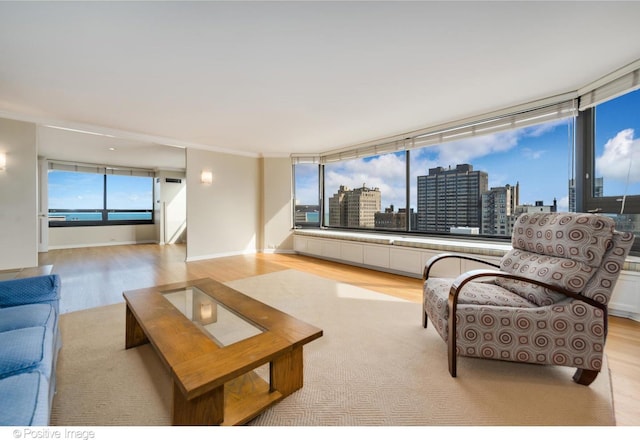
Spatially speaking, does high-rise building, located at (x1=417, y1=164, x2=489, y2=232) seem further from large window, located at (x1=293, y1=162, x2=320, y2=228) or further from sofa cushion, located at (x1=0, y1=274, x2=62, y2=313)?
sofa cushion, located at (x1=0, y1=274, x2=62, y2=313)

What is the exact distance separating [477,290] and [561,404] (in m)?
0.68

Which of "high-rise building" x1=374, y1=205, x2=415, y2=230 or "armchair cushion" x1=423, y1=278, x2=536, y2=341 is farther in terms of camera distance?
"high-rise building" x1=374, y1=205, x2=415, y2=230

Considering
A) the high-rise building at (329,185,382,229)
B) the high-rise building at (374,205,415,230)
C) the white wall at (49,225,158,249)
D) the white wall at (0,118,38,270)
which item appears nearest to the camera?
the white wall at (0,118,38,270)

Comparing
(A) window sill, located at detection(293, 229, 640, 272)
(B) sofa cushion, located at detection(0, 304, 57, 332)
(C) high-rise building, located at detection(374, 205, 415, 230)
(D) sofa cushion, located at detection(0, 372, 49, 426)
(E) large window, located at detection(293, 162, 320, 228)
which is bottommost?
(D) sofa cushion, located at detection(0, 372, 49, 426)

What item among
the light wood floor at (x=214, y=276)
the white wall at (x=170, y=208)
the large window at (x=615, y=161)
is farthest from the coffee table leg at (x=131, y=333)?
the white wall at (x=170, y=208)

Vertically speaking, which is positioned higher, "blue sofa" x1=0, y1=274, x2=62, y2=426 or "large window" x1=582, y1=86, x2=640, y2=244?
"large window" x1=582, y1=86, x2=640, y2=244

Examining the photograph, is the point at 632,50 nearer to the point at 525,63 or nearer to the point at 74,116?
the point at 525,63

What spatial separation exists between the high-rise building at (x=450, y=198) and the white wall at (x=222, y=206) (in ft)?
11.6

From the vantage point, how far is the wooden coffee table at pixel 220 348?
1059 mm

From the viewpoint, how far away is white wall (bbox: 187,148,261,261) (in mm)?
5004

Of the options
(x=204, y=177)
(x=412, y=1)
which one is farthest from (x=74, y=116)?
(x=412, y=1)

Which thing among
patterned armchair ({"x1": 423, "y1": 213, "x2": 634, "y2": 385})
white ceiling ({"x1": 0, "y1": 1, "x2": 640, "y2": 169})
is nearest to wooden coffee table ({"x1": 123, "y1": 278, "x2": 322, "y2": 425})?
patterned armchair ({"x1": 423, "y1": 213, "x2": 634, "y2": 385})

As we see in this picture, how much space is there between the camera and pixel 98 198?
281 inches

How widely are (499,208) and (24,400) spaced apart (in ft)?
14.4
